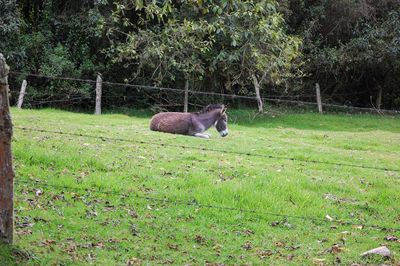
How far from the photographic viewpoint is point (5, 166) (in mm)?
5973

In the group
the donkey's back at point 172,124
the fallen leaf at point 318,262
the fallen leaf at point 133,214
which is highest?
the donkey's back at point 172,124

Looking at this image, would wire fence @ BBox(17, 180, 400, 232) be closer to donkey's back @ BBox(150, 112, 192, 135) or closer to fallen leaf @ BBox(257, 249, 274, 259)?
fallen leaf @ BBox(257, 249, 274, 259)

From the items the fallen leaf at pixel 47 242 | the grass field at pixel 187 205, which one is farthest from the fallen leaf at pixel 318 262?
the fallen leaf at pixel 47 242

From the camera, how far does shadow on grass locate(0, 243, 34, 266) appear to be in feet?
19.3

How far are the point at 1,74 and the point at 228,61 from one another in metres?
17.6

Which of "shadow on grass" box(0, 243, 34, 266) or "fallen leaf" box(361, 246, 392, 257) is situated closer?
"shadow on grass" box(0, 243, 34, 266)

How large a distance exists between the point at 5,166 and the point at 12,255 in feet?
3.16

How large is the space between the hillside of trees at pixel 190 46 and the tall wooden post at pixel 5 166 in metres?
13.5

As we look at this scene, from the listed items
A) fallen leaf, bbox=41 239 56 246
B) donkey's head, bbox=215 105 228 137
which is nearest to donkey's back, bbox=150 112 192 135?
donkey's head, bbox=215 105 228 137

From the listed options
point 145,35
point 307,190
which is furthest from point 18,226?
point 145,35

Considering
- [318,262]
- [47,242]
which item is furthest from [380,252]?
[47,242]

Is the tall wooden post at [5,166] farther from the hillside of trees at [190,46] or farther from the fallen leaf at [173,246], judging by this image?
the hillside of trees at [190,46]

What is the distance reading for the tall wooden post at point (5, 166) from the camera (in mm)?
5852

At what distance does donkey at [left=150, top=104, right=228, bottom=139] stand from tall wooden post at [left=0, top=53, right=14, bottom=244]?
10.7 meters
